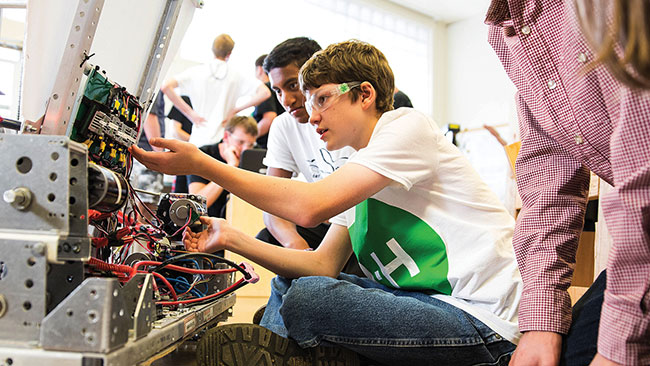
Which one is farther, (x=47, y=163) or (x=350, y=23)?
(x=350, y=23)

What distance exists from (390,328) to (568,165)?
1.59 feet

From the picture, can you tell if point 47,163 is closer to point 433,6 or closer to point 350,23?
point 350,23

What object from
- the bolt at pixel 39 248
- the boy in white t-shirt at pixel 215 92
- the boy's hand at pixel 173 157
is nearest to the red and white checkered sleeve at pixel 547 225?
the boy's hand at pixel 173 157

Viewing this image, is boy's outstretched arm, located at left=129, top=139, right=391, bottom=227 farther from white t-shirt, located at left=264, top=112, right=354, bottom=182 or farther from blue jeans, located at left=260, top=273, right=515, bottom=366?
white t-shirt, located at left=264, top=112, right=354, bottom=182

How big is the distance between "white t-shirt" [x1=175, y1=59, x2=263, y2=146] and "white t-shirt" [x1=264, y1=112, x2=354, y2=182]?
5.93 feet

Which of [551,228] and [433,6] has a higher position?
[433,6]

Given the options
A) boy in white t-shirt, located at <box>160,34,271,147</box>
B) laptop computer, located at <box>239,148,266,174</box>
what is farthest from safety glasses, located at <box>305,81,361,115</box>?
boy in white t-shirt, located at <box>160,34,271,147</box>

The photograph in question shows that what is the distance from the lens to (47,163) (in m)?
0.79

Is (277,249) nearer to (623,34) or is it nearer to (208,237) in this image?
(208,237)

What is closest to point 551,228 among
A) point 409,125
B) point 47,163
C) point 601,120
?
point 601,120

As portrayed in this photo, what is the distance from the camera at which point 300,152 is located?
7.18 feet

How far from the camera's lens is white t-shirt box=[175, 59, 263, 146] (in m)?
4.02

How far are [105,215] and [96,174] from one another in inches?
8.2

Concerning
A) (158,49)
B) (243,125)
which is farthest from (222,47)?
(158,49)
